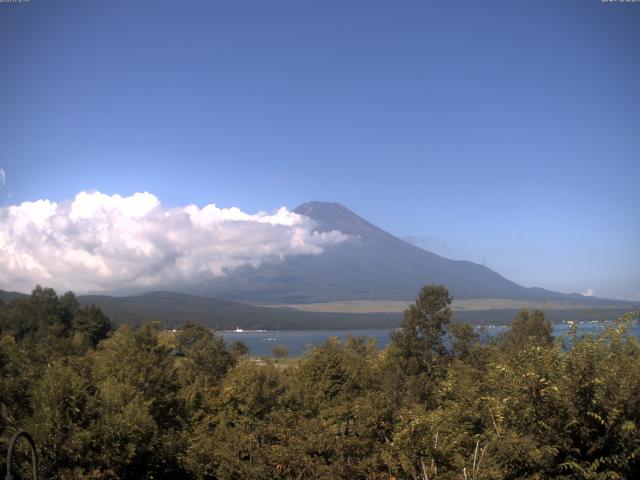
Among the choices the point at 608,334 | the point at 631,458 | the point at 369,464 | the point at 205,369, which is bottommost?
the point at 205,369

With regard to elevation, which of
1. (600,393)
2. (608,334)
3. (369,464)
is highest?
(608,334)

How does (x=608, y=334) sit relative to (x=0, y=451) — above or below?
above

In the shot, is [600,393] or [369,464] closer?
[600,393]

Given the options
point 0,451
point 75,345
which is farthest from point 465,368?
point 75,345

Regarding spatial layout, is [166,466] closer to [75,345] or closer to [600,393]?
[600,393]

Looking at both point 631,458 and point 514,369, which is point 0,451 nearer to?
point 514,369

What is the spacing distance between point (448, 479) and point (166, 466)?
26.5 feet

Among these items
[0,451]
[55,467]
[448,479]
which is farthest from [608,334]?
[0,451]

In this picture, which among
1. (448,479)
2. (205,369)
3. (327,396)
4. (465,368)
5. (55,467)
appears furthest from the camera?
(205,369)

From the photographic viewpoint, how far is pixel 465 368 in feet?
88.5

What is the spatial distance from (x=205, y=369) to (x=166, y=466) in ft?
83.4

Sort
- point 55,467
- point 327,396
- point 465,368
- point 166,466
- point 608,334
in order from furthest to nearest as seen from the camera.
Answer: point 465,368 < point 327,396 < point 166,466 < point 55,467 < point 608,334

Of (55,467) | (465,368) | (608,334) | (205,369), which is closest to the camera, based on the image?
(608,334)

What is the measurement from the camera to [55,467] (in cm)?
1225
